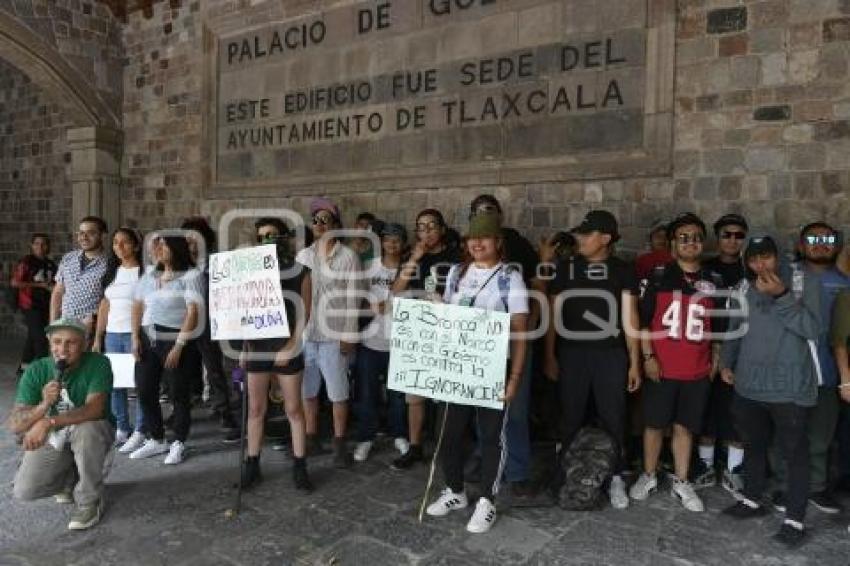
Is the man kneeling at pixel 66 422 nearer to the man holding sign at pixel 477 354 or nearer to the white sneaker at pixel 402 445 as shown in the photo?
the man holding sign at pixel 477 354

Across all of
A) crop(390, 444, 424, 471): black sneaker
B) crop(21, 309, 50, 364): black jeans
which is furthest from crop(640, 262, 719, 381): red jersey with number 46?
crop(21, 309, 50, 364): black jeans

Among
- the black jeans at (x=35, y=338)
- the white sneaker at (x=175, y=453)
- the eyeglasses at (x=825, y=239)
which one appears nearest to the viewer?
the eyeglasses at (x=825, y=239)

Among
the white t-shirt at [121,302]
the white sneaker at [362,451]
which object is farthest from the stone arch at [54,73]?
the white sneaker at [362,451]

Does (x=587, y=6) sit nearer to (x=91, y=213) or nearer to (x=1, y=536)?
(x=1, y=536)

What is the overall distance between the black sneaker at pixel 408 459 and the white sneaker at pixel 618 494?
3.89 ft

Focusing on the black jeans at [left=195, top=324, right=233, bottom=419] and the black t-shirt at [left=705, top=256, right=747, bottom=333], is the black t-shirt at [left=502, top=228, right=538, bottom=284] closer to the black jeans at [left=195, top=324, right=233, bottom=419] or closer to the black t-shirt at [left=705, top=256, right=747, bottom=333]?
the black t-shirt at [left=705, top=256, right=747, bottom=333]

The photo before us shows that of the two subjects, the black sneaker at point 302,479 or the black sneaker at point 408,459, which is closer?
the black sneaker at point 302,479

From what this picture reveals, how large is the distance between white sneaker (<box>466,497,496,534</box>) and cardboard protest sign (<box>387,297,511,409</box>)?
1.65ft

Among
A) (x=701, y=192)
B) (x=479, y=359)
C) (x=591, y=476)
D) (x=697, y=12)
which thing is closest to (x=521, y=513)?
(x=591, y=476)

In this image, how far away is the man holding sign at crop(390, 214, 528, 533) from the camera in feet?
10.4

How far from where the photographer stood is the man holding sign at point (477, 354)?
3178 mm

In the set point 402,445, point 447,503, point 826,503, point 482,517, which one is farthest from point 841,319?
point 402,445

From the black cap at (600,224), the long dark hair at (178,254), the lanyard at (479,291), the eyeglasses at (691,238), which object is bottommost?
the lanyard at (479,291)

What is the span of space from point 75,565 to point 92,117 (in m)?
6.77
